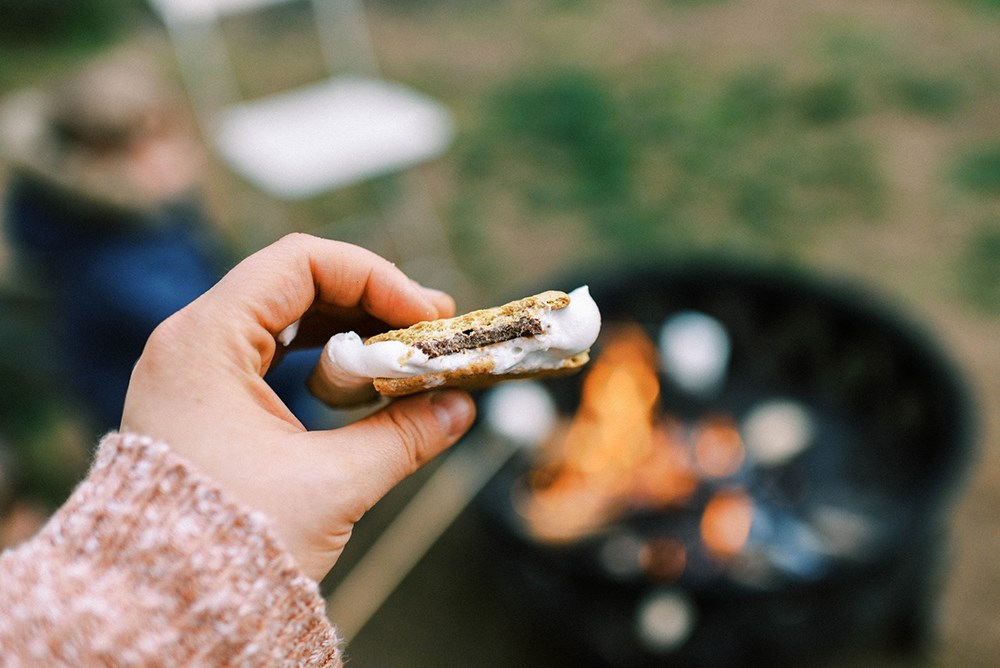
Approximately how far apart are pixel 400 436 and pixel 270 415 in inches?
7.5

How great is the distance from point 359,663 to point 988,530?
215cm

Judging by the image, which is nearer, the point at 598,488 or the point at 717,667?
the point at 717,667

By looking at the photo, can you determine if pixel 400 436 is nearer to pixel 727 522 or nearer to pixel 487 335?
pixel 487 335

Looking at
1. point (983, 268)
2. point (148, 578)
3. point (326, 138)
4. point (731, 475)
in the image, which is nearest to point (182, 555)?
point (148, 578)

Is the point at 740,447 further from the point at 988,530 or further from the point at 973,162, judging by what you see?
the point at 973,162

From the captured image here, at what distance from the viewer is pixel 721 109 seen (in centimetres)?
459

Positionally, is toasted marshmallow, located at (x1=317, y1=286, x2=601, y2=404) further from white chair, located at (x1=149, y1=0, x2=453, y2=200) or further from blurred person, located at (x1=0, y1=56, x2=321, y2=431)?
white chair, located at (x1=149, y1=0, x2=453, y2=200)

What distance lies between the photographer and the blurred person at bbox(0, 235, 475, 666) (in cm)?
74

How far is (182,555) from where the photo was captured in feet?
2.50

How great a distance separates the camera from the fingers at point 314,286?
94 cm

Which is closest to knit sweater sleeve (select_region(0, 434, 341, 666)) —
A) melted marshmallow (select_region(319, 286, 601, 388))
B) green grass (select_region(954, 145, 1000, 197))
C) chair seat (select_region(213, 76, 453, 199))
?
melted marshmallow (select_region(319, 286, 601, 388))

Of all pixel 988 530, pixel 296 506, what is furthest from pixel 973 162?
pixel 296 506

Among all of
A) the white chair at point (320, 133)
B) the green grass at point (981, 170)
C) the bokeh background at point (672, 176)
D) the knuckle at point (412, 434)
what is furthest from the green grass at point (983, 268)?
the knuckle at point (412, 434)

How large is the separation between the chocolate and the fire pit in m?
1.07
